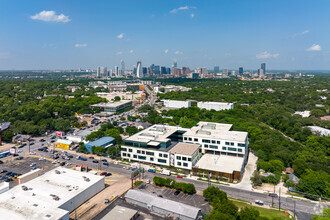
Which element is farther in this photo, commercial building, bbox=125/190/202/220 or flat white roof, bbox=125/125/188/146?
flat white roof, bbox=125/125/188/146

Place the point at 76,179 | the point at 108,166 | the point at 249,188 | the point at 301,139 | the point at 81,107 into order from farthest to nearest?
the point at 81,107, the point at 301,139, the point at 108,166, the point at 249,188, the point at 76,179

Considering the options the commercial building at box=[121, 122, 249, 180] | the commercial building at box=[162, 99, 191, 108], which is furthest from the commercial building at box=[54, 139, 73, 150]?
the commercial building at box=[162, 99, 191, 108]

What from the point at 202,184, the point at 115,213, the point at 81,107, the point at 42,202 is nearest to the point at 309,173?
the point at 202,184

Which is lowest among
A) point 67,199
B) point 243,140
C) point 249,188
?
point 249,188

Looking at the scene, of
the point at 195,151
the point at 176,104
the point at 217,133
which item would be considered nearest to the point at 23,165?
the point at 195,151

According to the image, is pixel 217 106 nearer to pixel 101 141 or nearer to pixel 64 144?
pixel 101 141

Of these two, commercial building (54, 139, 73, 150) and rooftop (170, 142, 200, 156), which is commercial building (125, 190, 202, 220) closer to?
rooftop (170, 142, 200, 156)

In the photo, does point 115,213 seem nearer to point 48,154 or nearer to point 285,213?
point 285,213
